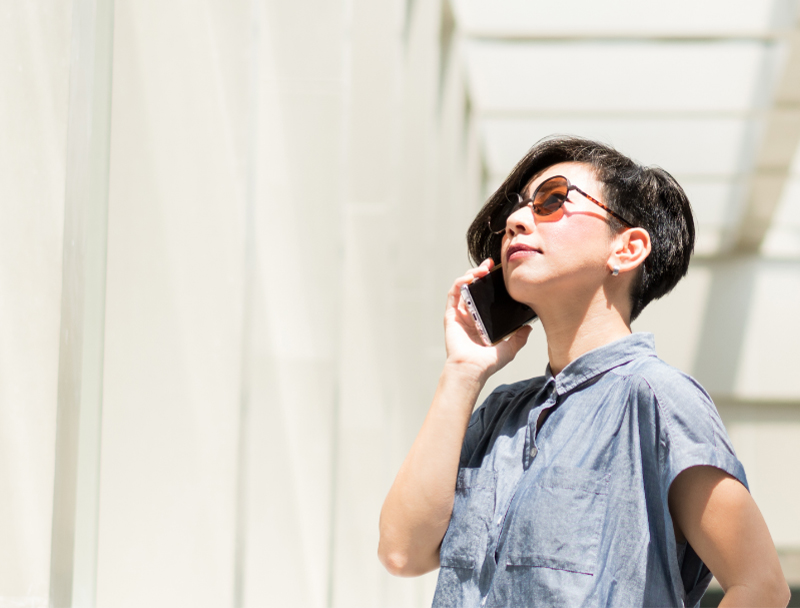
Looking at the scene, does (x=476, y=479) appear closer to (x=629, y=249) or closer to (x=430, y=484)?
(x=430, y=484)

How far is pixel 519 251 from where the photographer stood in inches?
80.8

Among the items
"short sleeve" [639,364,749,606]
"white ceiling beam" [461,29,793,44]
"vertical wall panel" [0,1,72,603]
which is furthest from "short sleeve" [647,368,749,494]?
"white ceiling beam" [461,29,793,44]

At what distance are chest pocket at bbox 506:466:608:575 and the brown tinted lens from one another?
0.60m

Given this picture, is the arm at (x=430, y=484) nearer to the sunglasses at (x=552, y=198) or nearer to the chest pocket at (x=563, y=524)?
the chest pocket at (x=563, y=524)

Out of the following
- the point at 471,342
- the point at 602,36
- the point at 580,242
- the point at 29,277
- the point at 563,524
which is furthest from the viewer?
the point at 602,36

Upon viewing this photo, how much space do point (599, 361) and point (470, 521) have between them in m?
0.45

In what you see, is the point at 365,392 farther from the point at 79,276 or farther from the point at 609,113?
the point at 609,113

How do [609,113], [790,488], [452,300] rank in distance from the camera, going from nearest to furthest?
[452,300] < [609,113] < [790,488]

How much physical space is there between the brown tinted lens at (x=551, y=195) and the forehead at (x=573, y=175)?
0.04m

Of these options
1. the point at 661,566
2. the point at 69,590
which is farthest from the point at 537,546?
the point at 69,590

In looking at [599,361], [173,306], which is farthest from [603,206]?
[173,306]

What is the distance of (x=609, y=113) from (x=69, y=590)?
475 inches

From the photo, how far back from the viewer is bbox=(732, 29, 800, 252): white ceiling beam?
10492mm

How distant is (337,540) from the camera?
4477mm
